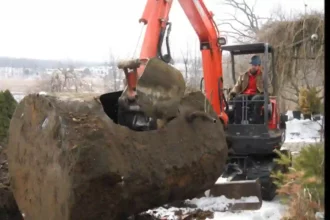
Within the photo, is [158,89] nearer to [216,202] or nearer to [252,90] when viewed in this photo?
[216,202]

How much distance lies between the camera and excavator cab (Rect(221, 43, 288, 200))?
761 cm

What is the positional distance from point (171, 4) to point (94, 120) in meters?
3.49

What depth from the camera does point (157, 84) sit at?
4.43 metres

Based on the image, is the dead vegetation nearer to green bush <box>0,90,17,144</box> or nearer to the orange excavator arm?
the orange excavator arm

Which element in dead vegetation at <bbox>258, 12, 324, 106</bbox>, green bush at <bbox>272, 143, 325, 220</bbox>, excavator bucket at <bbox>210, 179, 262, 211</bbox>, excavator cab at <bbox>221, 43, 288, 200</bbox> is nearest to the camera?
green bush at <bbox>272, 143, 325, 220</bbox>

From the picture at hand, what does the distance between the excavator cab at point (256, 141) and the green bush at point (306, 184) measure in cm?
335

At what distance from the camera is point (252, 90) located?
322 inches

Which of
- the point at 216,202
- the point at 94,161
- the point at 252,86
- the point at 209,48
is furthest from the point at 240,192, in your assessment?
the point at 94,161

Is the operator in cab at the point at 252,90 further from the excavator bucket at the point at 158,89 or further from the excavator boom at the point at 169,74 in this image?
the excavator bucket at the point at 158,89

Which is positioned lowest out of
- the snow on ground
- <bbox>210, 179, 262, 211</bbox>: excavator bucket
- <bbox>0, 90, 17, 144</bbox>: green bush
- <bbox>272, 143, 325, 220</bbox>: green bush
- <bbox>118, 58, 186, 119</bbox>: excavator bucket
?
the snow on ground

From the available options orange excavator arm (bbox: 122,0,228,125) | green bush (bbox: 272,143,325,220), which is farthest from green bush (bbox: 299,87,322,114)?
orange excavator arm (bbox: 122,0,228,125)

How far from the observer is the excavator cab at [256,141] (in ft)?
25.0

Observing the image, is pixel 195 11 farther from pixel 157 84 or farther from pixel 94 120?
pixel 94 120

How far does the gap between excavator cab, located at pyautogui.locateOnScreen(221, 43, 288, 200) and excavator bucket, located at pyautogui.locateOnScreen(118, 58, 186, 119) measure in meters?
3.30
